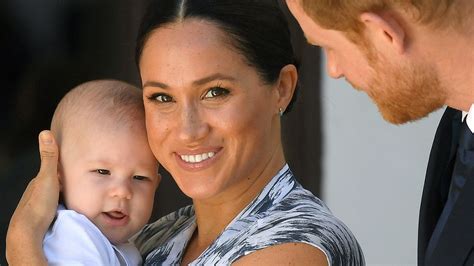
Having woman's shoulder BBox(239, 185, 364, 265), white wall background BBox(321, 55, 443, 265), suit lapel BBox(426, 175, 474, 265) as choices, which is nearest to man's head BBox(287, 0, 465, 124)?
suit lapel BBox(426, 175, 474, 265)

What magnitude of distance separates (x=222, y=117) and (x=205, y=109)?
1.7 inches

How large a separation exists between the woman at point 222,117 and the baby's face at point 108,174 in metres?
0.05

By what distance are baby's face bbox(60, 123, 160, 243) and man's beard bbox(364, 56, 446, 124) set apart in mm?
734

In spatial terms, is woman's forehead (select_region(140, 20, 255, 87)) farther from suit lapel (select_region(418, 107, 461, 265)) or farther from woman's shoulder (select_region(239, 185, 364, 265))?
suit lapel (select_region(418, 107, 461, 265))

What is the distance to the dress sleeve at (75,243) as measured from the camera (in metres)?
2.66

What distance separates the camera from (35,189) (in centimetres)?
277

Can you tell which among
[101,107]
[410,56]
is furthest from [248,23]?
[410,56]

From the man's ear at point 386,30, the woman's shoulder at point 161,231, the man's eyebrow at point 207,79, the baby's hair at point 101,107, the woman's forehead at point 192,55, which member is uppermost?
the man's ear at point 386,30

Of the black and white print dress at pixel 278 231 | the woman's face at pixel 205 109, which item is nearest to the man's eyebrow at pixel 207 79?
the woman's face at pixel 205 109

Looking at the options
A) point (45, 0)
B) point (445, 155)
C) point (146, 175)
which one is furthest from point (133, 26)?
point (445, 155)

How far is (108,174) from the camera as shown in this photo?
2783mm

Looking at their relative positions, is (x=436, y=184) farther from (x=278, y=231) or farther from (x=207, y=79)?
(x=207, y=79)

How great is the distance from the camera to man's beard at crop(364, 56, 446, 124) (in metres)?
2.17

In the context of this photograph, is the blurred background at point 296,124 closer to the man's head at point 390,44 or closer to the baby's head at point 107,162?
the baby's head at point 107,162
